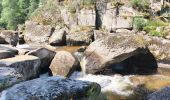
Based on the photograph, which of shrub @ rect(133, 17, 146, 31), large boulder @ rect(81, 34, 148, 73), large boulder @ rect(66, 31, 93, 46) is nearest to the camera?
large boulder @ rect(81, 34, 148, 73)

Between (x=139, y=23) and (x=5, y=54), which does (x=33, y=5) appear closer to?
(x=139, y=23)

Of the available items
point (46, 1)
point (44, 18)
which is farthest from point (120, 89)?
point (46, 1)

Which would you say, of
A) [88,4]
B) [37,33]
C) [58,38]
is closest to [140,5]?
[88,4]

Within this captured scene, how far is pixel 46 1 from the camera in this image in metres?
Result: 32.7

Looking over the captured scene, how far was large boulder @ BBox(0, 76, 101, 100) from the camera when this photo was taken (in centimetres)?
465

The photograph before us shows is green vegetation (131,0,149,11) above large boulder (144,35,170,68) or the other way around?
above

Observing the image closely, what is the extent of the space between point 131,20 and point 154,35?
3.85 meters

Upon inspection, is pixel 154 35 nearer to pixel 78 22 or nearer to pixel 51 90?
pixel 78 22

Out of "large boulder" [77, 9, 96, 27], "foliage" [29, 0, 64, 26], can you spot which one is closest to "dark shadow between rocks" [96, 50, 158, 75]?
"large boulder" [77, 9, 96, 27]

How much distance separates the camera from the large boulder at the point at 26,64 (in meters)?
13.7

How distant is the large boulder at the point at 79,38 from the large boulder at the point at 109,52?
7.68 meters

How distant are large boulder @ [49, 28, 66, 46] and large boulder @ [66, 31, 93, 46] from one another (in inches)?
16.0

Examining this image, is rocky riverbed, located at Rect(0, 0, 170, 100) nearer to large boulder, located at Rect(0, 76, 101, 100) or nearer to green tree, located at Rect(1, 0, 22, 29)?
large boulder, located at Rect(0, 76, 101, 100)

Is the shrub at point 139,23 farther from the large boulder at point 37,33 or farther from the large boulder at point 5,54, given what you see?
the large boulder at point 5,54
